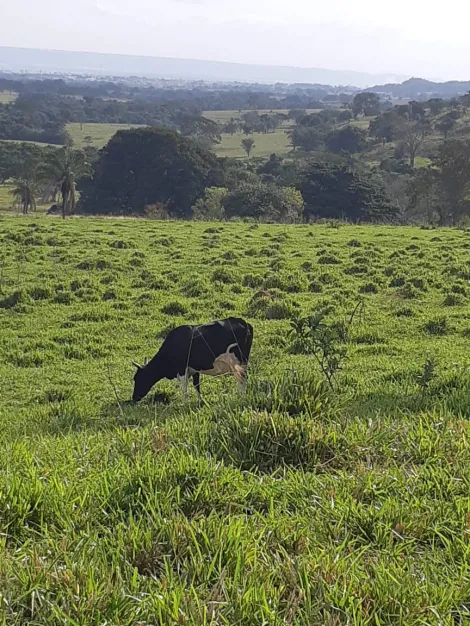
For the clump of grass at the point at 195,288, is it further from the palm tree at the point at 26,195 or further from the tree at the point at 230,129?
the tree at the point at 230,129

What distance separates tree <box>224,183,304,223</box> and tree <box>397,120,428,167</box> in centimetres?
4440

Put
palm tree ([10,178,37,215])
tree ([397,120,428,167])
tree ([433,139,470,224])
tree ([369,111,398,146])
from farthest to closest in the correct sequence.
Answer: tree ([369,111,398,146]) < tree ([397,120,428,167]) < palm tree ([10,178,37,215]) < tree ([433,139,470,224])

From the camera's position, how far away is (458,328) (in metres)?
12.1

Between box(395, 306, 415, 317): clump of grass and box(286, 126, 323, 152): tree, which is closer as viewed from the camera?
box(395, 306, 415, 317): clump of grass

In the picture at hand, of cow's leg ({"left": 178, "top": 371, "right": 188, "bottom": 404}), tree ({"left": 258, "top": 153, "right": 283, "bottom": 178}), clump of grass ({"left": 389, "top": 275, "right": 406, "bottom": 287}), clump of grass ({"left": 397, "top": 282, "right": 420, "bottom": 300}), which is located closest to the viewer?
cow's leg ({"left": 178, "top": 371, "right": 188, "bottom": 404})

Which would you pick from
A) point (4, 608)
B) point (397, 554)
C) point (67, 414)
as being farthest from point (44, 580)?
point (67, 414)

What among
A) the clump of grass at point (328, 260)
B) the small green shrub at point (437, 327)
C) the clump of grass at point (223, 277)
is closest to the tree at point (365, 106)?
the clump of grass at point (328, 260)

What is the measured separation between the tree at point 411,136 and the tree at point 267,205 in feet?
146

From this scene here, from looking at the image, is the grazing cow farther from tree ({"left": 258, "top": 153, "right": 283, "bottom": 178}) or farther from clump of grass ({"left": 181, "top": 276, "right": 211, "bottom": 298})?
tree ({"left": 258, "top": 153, "right": 283, "bottom": 178})

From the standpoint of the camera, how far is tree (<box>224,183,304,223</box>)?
1628 inches

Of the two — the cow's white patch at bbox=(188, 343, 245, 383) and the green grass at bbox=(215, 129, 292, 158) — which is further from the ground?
the cow's white patch at bbox=(188, 343, 245, 383)

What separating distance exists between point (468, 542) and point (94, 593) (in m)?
1.75

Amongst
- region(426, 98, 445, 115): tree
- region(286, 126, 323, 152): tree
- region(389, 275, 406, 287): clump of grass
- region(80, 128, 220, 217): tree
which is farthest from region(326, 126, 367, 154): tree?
region(389, 275, 406, 287): clump of grass

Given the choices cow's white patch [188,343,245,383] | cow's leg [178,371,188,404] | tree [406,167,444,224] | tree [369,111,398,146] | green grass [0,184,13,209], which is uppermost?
tree [369,111,398,146]
